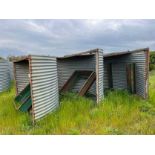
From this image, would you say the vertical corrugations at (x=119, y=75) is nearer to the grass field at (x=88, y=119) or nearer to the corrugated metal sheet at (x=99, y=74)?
the grass field at (x=88, y=119)

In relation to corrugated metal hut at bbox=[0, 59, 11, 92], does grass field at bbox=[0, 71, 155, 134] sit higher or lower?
lower

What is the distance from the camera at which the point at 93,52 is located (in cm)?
947

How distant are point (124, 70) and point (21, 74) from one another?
5.32 meters

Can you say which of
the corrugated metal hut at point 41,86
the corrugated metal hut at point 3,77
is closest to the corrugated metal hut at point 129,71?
the corrugated metal hut at point 41,86

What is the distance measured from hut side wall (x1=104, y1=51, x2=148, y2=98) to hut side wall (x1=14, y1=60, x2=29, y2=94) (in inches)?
166

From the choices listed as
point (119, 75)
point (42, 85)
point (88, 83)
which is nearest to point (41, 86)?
point (42, 85)

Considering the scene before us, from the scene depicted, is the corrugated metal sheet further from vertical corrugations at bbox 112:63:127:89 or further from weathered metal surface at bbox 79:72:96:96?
vertical corrugations at bbox 112:63:127:89

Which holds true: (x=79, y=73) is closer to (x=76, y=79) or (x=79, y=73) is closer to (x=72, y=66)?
(x=76, y=79)

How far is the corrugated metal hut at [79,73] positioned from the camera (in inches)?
397

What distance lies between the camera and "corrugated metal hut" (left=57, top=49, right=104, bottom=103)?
10.1 m

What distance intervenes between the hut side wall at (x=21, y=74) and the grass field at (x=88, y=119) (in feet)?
4.81

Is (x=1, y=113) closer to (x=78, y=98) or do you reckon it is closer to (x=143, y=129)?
(x=78, y=98)

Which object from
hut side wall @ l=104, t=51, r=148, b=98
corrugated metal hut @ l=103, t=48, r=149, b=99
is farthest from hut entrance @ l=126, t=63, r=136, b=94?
hut side wall @ l=104, t=51, r=148, b=98

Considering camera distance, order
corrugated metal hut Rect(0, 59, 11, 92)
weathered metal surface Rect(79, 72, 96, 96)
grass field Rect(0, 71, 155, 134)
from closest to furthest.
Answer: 1. grass field Rect(0, 71, 155, 134)
2. weathered metal surface Rect(79, 72, 96, 96)
3. corrugated metal hut Rect(0, 59, 11, 92)
